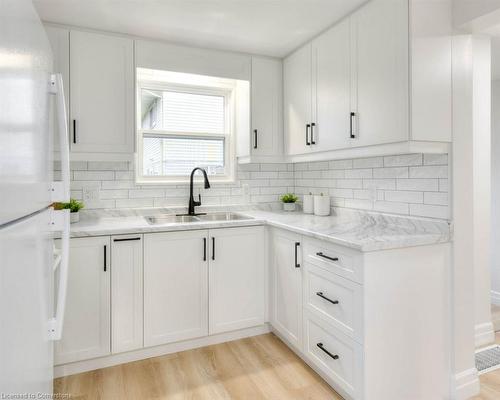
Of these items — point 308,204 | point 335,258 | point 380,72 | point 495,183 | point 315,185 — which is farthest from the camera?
point 495,183

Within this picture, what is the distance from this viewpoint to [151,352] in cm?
238

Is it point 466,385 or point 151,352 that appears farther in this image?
point 151,352

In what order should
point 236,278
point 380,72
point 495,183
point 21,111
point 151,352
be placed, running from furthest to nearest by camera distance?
point 495,183 < point 236,278 < point 151,352 < point 380,72 < point 21,111

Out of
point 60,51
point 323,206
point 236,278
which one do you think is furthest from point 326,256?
point 60,51

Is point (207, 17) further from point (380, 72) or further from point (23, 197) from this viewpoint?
point (23, 197)

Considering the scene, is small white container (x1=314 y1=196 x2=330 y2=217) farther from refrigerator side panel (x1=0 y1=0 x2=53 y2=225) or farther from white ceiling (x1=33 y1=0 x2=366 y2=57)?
refrigerator side panel (x1=0 y1=0 x2=53 y2=225)

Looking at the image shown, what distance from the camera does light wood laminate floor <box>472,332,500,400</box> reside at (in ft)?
6.35

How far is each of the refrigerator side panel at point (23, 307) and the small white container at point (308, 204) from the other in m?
2.27

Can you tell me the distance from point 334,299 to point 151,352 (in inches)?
52.7

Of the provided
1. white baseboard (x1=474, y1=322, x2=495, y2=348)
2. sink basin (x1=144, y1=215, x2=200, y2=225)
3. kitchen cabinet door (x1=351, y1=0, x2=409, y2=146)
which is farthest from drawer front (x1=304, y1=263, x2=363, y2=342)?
white baseboard (x1=474, y1=322, x2=495, y2=348)

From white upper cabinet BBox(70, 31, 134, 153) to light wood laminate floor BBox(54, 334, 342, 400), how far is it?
1.51m

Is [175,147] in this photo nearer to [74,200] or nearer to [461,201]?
[74,200]

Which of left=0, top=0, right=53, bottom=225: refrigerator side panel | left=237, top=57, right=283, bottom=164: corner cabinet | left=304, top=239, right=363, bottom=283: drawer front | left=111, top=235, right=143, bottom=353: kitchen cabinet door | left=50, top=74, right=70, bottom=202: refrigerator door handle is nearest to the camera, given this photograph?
left=0, top=0, right=53, bottom=225: refrigerator side panel

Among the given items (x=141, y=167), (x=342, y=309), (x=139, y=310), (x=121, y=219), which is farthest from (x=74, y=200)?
(x=342, y=309)
